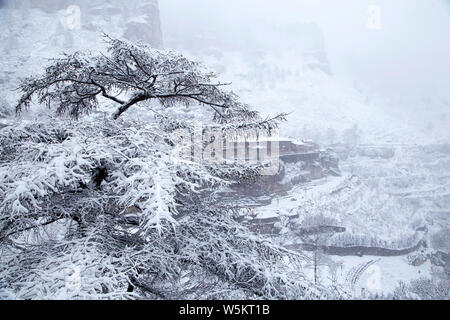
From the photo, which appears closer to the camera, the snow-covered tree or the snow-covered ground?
the snow-covered tree

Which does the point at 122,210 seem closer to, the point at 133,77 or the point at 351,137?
the point at 133,77

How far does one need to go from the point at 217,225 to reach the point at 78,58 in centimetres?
282

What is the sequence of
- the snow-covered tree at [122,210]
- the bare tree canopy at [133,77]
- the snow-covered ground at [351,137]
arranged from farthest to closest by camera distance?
1. the snow-covered ground at [351,137]
2. the bare tree canopy at [133,77]
3. the snow-covered tree at [122,210]

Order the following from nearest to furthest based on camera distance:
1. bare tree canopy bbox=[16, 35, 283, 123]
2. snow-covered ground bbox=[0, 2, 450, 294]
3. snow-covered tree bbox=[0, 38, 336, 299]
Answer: snow-covered tree bbox=[0, 38, 336, 299], bare tree canopy bbox=[16, 35, 283, 123], snow-covered ground bbox=[0, 2, 450, 294]

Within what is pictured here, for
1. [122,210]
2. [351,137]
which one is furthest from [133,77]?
[351,137]

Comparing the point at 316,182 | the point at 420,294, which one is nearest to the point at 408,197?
the point at 316,182

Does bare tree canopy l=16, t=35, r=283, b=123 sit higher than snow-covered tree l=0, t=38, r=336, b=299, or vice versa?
bare tree canopy l=16, t=35, r=283, b=123

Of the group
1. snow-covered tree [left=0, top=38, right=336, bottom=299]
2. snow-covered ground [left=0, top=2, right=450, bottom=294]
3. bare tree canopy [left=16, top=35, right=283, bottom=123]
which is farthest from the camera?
snow-covered ground [left=0, top=2, right=450, bottom=294]

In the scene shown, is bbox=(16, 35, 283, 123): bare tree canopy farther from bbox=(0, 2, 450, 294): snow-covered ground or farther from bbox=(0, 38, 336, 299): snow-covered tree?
bbox=(0, 2, 450, 294): snow-covered ground

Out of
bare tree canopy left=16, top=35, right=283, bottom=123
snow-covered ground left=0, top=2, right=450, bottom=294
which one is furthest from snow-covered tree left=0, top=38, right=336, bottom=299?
snow-covered ground left=0, top=2, right=450, bottom=294

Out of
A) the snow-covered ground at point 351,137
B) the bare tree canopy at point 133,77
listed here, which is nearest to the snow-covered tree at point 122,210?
the bare tree canopy at point 133,77

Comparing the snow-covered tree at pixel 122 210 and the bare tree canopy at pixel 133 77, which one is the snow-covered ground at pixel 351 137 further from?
the snow-covered tree at pixel 122 210

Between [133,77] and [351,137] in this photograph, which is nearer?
[133,77]
